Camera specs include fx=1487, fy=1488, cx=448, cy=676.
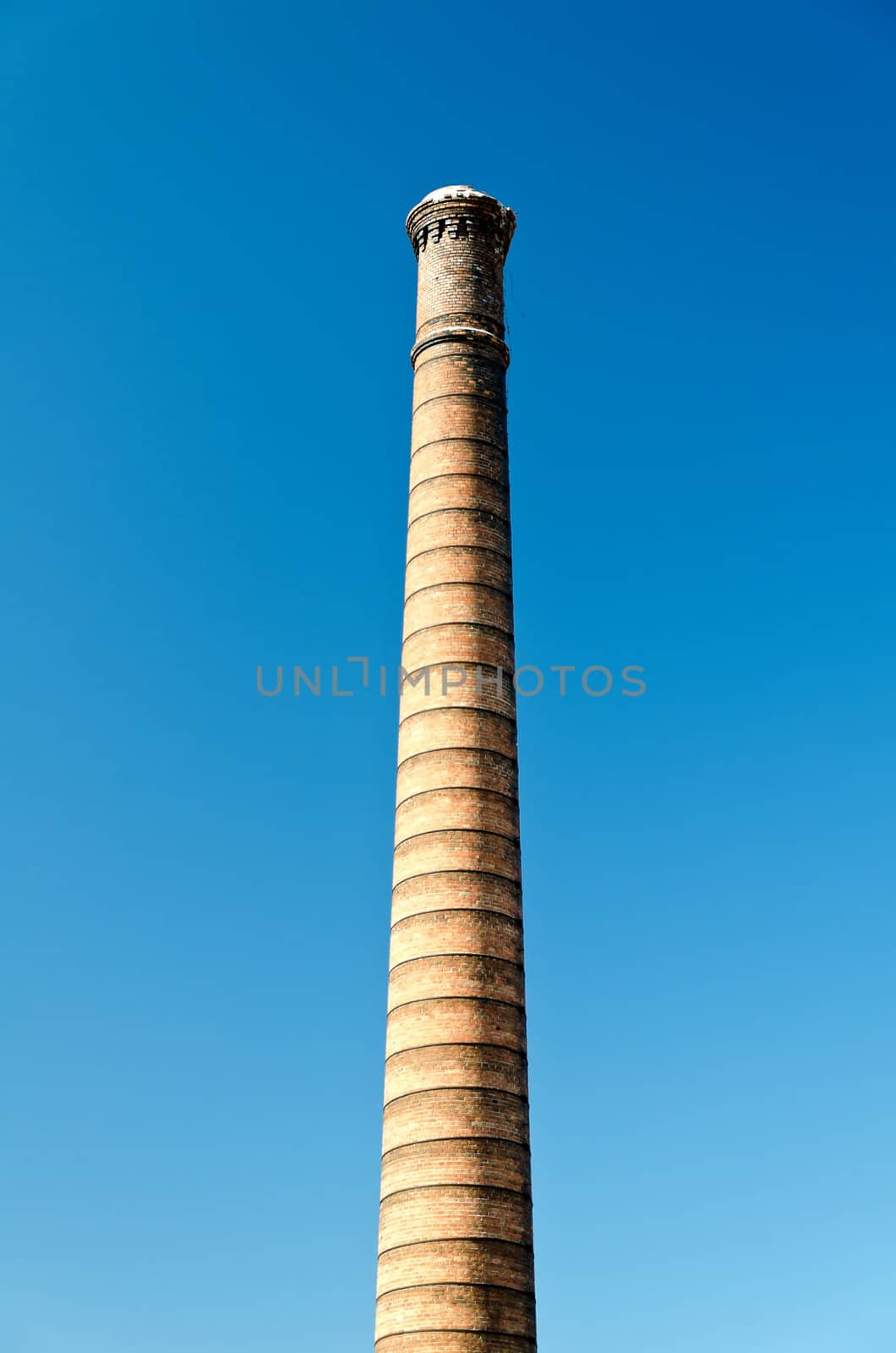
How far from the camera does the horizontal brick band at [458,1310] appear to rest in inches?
536

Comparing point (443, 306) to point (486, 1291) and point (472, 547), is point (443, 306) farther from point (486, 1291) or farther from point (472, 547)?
point (486, 1291)

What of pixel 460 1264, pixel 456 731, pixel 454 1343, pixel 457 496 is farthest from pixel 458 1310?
pixel 457 496

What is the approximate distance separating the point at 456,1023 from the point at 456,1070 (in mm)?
458

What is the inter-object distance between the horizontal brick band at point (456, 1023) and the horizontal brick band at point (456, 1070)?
0.23 feet

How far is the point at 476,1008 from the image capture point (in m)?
15.0

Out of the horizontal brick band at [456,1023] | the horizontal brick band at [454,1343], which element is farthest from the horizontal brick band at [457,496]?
the horizontal brick band at [454,1343]

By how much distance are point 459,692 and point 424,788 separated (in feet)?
3.80

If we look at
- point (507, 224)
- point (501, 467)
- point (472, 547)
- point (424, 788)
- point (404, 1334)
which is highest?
point (507, 224)

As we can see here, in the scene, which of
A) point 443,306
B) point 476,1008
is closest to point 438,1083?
point 476,1008

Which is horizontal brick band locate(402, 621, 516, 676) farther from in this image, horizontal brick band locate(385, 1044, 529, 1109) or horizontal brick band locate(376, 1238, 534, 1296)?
horizontal brick band locate(376, 1238, 534, 1296)

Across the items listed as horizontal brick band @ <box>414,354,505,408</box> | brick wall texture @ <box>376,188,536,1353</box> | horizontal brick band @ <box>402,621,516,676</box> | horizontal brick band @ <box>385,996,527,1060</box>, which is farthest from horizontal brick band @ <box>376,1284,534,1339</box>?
horizontal brick band @ <box>414,354,505,408</box>

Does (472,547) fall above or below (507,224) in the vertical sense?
below

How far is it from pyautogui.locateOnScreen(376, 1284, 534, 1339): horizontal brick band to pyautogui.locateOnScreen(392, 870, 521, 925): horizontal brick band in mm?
3690

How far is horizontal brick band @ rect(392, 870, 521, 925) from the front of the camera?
15.5 m
